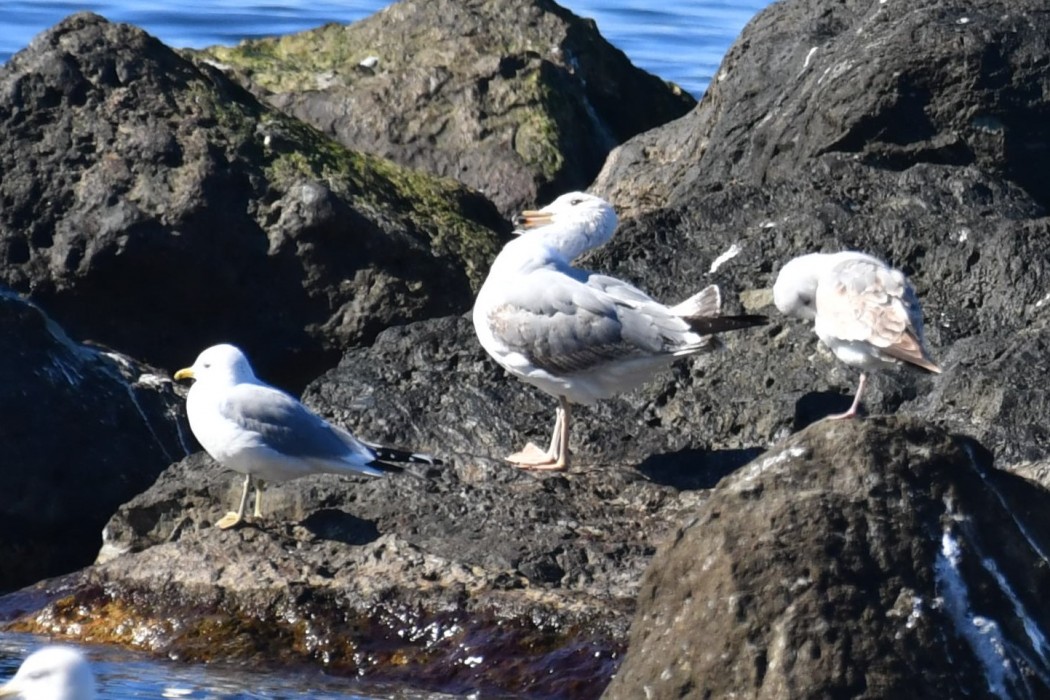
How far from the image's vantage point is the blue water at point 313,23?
22.4 meters

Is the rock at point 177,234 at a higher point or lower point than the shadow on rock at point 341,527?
higher

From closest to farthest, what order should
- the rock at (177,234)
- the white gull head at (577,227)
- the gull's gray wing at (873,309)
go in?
1. the gull's gray wing at (873,309)
2. the white gull head at (577,227)
3. the rock at (177,234)

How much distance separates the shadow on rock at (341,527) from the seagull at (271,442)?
0.63ft

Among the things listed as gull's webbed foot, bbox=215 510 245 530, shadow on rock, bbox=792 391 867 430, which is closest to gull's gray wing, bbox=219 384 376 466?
gull's webbed foot, bbox=215 510 245 530

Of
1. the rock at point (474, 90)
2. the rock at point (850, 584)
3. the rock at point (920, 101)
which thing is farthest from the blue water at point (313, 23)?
the rock at point (850, 584)

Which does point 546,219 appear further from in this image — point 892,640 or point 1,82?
point 892,640

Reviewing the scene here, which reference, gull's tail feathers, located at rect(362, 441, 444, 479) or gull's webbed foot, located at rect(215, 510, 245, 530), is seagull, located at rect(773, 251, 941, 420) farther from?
gull's webbed foot, located at rect(215, 510, 245, 530)

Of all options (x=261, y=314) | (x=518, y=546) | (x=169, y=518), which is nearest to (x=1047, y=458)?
(x=518, y=546)

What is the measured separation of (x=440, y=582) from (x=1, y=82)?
17.5 ft

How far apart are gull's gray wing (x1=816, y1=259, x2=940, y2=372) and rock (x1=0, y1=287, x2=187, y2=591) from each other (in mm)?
3643

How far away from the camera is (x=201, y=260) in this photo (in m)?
10.9

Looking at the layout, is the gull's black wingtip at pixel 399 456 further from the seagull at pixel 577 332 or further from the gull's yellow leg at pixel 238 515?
the gull's yellow leg at pixel 238 515

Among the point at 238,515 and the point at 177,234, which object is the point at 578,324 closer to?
the point at 238,515

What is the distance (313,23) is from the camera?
77.8 ft
